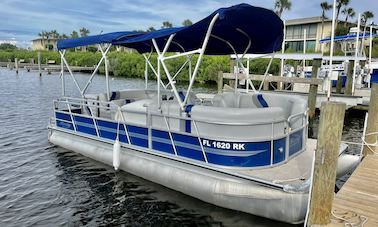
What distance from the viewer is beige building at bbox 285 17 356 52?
49.7 m

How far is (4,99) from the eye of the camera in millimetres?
22656

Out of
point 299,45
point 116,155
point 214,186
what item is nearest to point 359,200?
point 214,186

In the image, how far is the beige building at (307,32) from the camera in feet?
163

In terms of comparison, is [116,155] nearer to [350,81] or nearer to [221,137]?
[221,137]

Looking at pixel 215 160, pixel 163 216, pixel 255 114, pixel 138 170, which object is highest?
pixel 255 114

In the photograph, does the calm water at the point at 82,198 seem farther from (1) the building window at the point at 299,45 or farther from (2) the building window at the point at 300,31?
(2) the building window at the point at 300,31

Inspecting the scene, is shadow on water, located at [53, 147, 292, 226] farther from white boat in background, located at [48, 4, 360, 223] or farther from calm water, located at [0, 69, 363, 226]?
white boat in background, located at [48, 4, 360, 223]

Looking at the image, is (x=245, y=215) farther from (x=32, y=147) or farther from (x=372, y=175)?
(x=32, y=147)

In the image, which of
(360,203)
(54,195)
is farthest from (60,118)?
(360,203)

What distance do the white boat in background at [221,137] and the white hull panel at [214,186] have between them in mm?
19

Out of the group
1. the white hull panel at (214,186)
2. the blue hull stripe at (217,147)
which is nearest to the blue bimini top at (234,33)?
the blue hull stripe at (217,147)

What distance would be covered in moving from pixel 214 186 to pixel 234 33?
372 centimetres

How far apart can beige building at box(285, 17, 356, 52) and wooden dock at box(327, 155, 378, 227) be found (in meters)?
45.5

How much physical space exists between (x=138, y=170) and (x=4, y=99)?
18.1 meters
